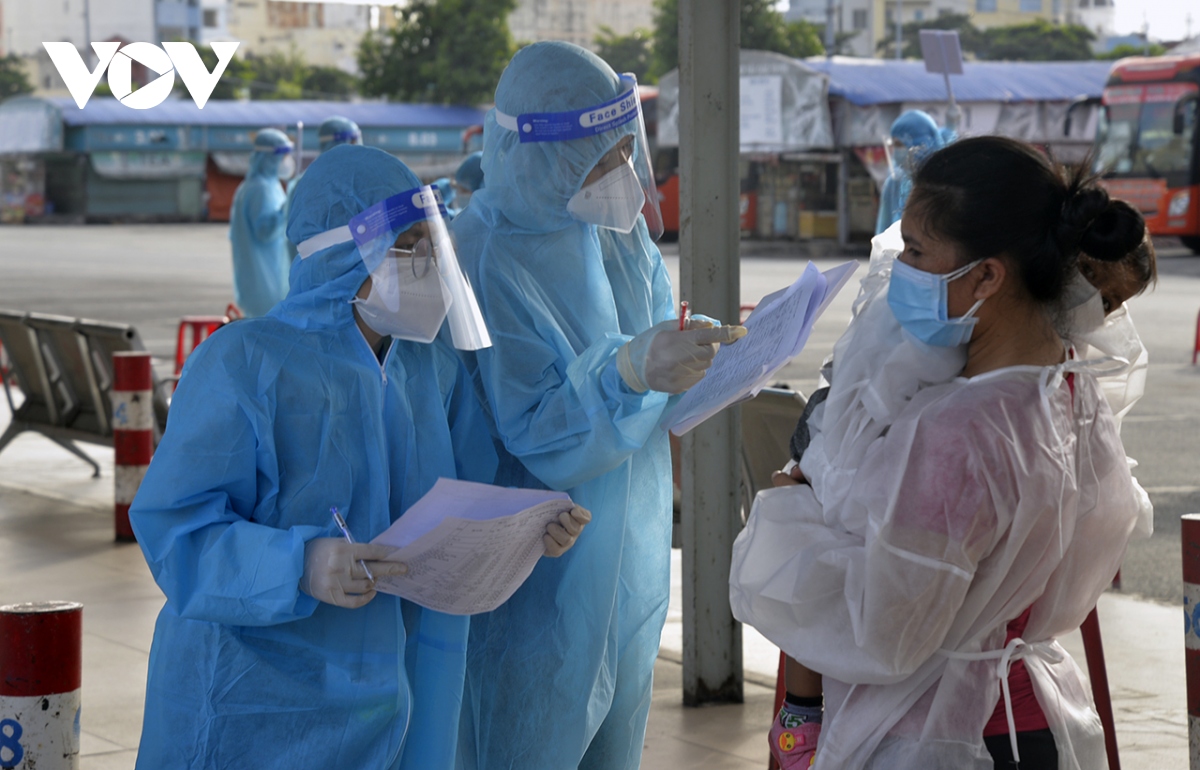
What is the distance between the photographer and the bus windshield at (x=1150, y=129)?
25.2 metres

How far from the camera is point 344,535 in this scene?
7.77 feet

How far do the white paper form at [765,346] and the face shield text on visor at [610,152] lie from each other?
443 mm

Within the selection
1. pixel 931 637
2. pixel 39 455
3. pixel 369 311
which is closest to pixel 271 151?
pixel 39 455

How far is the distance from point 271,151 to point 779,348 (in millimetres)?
10324

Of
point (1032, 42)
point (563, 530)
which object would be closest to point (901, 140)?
point (563, 530)

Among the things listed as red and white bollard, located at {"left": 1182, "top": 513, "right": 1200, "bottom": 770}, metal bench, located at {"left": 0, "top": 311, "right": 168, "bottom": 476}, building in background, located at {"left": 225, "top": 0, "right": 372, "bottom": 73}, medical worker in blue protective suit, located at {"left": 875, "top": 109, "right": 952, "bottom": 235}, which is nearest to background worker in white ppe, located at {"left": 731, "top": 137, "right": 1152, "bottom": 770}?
red and white bollard, located at {"left": 1182, "top": 513, "right": 1200, "bottom": 770}

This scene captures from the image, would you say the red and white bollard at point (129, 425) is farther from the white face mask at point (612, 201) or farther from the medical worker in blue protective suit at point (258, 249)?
the white face mask at point (612, 201)

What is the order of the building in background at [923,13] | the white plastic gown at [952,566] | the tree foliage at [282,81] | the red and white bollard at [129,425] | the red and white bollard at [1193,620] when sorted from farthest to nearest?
the building in background at [923,13] → the tree foliage at [282,81] → the red and white bollard at [129,425] → the red and white bollard at [1193,620] → the white plastic gown at [952,566]

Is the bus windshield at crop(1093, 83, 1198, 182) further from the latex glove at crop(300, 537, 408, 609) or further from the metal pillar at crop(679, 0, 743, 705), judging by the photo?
the latex glove at crop(300, 537, 408, 609)

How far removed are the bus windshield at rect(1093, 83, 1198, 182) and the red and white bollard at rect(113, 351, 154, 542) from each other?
21734 mm

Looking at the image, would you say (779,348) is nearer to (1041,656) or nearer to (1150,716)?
(1041,656)

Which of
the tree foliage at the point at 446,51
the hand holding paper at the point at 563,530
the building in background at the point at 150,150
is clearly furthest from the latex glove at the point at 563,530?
the tree foliage at the point at 446,51

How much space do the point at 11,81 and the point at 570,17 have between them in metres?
32.9

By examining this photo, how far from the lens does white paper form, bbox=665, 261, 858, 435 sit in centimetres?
237
